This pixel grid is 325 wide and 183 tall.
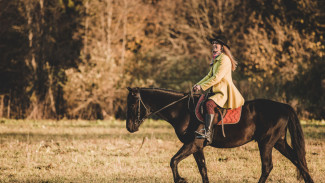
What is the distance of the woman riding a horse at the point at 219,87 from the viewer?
24.2 feet

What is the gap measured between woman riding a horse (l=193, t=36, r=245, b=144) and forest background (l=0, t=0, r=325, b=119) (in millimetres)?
15212

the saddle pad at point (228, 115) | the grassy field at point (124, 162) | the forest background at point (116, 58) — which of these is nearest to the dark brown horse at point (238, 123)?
the saddle pad at point (228, 115)

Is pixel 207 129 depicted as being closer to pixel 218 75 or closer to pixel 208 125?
pixel 208 125

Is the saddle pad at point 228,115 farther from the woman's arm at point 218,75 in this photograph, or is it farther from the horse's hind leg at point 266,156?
the horse's hind leg at point 266,156

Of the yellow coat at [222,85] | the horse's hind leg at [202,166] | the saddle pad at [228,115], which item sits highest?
the yellow coat at [222,85]

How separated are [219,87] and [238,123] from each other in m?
0.73

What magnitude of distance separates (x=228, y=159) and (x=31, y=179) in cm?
442

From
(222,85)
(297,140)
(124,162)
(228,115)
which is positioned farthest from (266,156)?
(124,162)

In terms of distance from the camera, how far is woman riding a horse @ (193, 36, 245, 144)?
7367mm

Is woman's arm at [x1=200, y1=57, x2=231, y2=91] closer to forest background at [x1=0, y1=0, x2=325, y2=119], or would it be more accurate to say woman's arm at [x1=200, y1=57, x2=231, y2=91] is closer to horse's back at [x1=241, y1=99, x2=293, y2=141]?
horse's back at [x1=241, y1=99, x2=293, y2=141]

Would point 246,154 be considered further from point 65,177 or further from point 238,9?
point 238,9

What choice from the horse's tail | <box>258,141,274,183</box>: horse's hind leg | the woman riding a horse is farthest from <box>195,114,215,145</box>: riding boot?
the horse's tail

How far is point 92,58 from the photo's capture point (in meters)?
24.2

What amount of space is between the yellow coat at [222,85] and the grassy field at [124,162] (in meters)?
1.54
